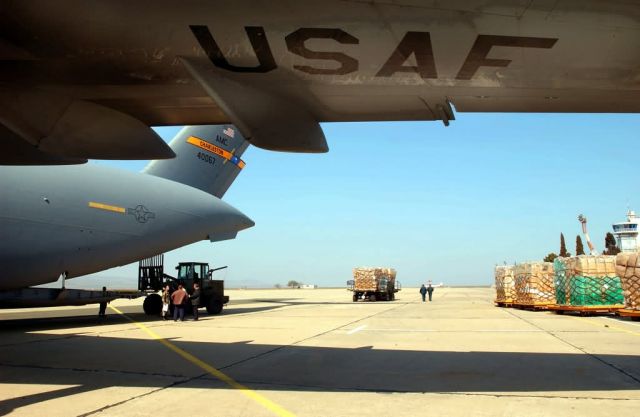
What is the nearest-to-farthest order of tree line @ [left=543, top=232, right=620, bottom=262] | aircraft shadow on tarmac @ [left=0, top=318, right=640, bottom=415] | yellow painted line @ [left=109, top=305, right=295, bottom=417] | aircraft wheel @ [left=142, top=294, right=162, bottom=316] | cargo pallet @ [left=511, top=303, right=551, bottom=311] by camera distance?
yellow painted line @ [left=109, top=305, right=295, bottom=417] < aircraft shadow on tarmac @ [left=0, top=318, right=640, bottom=415] < aircraft wheel @ [left=142, top=294, right=162, bottom=316] < cargo pallet @ [left=511, top=303, right=551, bottom=311] < tree line @ [left=543, top=232, right=620, bottom=262]

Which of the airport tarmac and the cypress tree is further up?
the cypress tree

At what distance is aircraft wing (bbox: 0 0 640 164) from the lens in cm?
402

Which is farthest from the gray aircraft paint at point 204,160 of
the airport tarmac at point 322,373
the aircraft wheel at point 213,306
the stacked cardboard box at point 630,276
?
the stacked cardboard box at point 630,276

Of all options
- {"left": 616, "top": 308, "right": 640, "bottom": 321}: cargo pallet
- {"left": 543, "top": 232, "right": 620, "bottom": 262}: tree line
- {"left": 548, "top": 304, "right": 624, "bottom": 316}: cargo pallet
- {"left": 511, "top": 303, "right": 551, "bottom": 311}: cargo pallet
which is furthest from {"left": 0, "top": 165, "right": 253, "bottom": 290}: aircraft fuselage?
{"left": 543, "top": 232, "right": 620, "bottom": 262}: tree line

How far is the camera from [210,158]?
732 inches

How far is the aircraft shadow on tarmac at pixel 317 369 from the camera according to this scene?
5983 mm

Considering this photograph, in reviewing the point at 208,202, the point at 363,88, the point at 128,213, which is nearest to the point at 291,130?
the point at 363,88

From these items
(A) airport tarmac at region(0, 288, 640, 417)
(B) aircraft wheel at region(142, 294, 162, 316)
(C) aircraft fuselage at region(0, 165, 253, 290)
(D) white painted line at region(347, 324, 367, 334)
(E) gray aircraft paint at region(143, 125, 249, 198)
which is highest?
(E) gray aircraft paint at region(143, 125, 249, 198)

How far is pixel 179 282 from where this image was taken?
19.2 metres

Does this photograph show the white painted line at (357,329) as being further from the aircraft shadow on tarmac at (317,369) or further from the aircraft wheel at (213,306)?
the aircraft wheel at (213,306)

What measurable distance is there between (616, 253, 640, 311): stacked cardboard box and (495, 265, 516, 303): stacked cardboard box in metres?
8.00

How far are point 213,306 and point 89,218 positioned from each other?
302 inches

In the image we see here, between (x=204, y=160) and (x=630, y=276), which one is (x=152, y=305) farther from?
(x=630, y=276)

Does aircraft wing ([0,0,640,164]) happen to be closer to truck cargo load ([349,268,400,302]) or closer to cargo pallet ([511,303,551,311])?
cargo pallet ([511,303,551,311])
